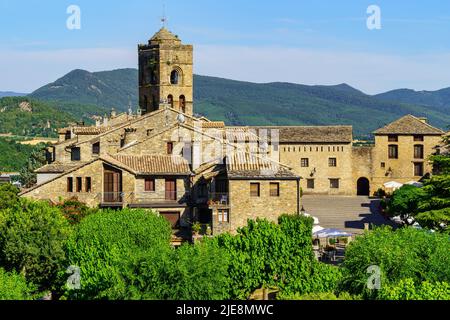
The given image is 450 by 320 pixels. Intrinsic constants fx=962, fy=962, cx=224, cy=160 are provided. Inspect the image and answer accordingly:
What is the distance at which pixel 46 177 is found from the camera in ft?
Answer: 219

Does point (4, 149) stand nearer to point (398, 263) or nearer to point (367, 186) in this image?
point (367, 186)

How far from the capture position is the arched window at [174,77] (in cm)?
8181

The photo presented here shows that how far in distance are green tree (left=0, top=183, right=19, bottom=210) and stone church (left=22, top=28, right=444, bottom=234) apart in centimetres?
113

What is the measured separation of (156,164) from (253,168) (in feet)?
28.0

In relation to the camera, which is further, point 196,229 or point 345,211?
point 345,211

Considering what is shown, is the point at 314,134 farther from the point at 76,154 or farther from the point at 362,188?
the point at 76,154

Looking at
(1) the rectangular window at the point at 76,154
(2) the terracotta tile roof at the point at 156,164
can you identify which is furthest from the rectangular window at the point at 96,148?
(2) the terracotta tile roof at the point at 156,164

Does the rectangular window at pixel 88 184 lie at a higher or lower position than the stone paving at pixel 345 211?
higher

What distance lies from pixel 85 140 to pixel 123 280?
36.0m

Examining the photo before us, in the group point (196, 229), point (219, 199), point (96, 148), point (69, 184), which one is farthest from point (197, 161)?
point (96, 148)

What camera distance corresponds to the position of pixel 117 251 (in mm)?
39188

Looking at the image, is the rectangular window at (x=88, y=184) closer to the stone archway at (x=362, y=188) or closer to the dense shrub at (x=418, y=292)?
the dense shrub at (x=418, y=292)

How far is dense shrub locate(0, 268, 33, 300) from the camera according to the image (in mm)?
35188

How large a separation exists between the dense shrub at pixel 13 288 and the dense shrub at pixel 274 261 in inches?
333
